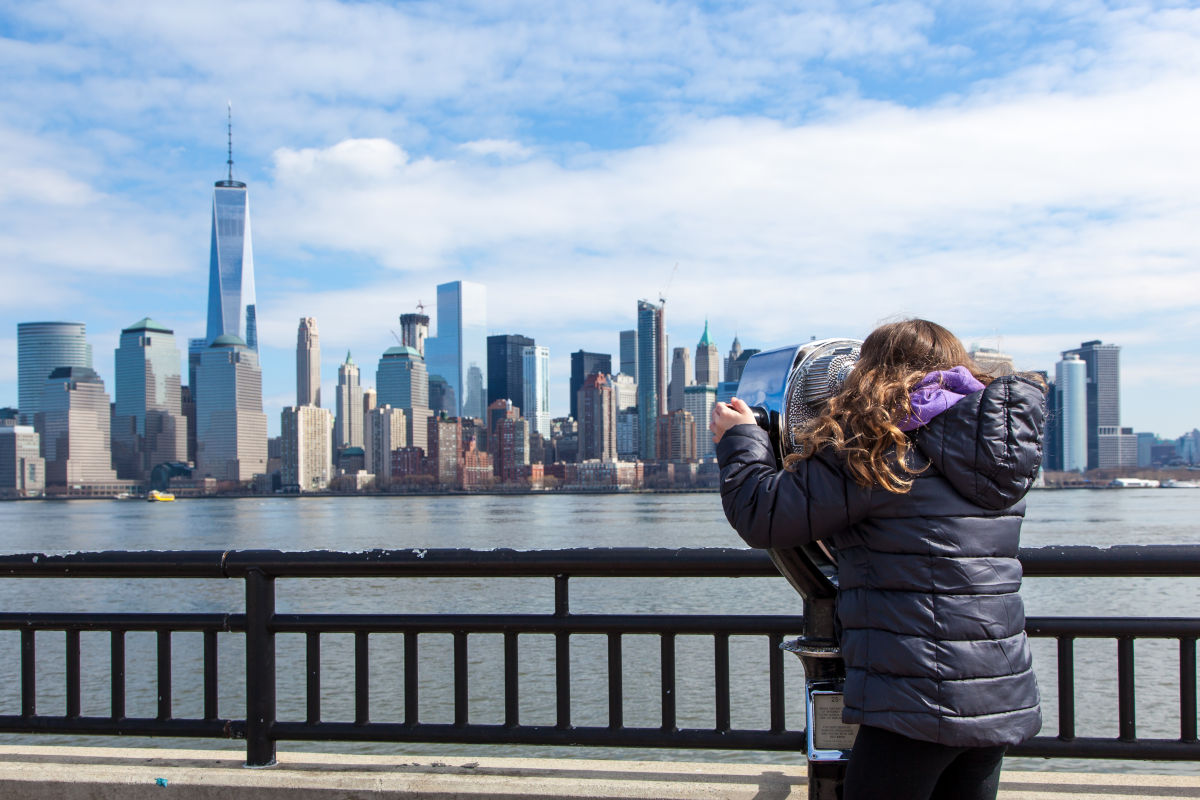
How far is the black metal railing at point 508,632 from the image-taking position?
Answer: 3.87 meters

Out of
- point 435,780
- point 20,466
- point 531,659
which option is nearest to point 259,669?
point 435,780

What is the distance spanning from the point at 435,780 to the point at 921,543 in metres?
2.31

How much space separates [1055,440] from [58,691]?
192541mm

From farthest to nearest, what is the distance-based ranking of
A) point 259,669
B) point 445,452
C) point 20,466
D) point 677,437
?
point 445,452, point 677,437, point 20,466, point 259,669

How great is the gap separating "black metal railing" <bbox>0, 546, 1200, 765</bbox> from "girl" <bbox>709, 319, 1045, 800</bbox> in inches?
50.5

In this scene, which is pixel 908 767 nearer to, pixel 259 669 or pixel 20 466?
pixel 259 669

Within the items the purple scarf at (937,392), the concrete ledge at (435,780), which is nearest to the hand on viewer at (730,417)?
the purple scarf at (937,392)

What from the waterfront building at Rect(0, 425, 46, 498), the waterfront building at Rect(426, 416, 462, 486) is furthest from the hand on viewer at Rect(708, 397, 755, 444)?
the waterfront building at Rect(0, 425, 46, 498)

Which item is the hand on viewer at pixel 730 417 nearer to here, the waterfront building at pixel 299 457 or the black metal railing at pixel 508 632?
the black metal railing at pixel 508 632

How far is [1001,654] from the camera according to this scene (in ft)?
8.12

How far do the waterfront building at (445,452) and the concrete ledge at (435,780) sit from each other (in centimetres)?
17859

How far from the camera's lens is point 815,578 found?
2812mm

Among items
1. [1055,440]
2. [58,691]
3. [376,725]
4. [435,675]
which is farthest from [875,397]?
[1055,440]

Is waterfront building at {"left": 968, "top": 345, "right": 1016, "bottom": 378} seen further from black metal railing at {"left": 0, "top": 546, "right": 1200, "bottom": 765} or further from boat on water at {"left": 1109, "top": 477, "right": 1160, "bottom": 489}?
boat on water at {"left": 1109, "top": 477, "right": 1160, "bottom": 489}
